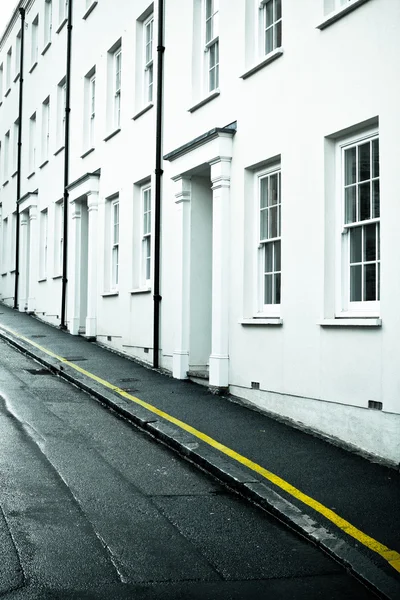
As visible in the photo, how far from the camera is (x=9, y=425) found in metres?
10.1

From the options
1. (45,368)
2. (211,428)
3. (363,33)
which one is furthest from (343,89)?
(45,368)

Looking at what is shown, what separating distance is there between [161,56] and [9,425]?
854 centimetres

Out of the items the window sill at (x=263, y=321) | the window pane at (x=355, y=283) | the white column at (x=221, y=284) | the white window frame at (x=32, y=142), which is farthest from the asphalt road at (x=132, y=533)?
the white window frame at (x=32, y=142)

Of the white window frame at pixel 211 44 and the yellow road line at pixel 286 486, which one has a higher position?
the white window frame at pixel 211 44

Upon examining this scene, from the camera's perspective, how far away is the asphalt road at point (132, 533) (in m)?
5.24

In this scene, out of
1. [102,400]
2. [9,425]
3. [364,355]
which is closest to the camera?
[364,355]

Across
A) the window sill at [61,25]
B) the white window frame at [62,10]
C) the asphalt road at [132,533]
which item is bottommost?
the asphalt road at [132,533]

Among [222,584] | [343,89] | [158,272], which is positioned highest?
[343,89]

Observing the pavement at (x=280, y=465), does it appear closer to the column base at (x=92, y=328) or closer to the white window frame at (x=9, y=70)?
the column base at (x=92, y=328)

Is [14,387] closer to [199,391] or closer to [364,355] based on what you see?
[199,391]

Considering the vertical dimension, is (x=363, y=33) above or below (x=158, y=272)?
above

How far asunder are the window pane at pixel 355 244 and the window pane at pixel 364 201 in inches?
7.1

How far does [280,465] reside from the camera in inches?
331

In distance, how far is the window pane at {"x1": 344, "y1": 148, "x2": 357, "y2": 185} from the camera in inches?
387
